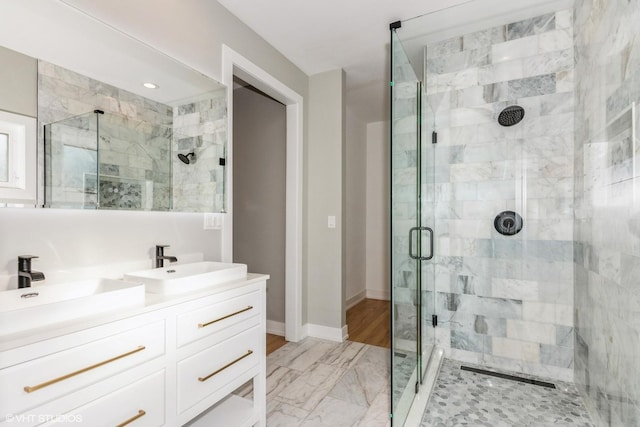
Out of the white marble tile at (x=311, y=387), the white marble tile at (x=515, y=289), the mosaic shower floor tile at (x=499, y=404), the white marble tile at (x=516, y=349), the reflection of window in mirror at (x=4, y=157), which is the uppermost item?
the reflection of window in mirror at (x=4, y=157)

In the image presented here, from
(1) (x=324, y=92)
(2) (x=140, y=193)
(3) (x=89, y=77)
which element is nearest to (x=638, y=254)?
(2) (x=140, y=193)

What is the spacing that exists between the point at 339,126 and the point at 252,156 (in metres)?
0.98

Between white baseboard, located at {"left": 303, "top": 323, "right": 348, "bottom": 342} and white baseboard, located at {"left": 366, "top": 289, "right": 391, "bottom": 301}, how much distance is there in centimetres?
166

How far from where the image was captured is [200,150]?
2.01m

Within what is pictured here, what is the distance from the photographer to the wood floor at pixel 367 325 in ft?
9.93

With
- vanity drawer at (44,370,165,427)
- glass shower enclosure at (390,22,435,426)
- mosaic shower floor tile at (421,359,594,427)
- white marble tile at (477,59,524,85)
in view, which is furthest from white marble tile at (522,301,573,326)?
→ vanity drawer at (44,370,165,427)

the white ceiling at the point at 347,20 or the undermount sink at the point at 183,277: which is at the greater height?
the white ceiling at the point at 347,20

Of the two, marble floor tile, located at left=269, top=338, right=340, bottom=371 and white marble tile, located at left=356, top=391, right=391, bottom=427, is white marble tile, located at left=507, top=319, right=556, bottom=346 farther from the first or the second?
marble floor tile, located at left=269, top=338, right=340, bottom=371

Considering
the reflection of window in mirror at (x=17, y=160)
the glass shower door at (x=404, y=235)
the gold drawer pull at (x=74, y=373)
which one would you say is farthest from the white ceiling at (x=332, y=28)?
the gold drawer pull at (x=74, y=373)

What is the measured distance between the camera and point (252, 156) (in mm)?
3439

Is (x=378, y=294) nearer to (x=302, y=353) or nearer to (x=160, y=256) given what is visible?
(x=302, y=353)

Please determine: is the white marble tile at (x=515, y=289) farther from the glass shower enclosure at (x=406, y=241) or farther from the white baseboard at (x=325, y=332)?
the white baseboard at (x=325, y=332)

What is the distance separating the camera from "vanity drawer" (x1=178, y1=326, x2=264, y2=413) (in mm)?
1300

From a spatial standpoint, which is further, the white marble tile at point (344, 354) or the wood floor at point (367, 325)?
the wood floor at point (367, 325)
